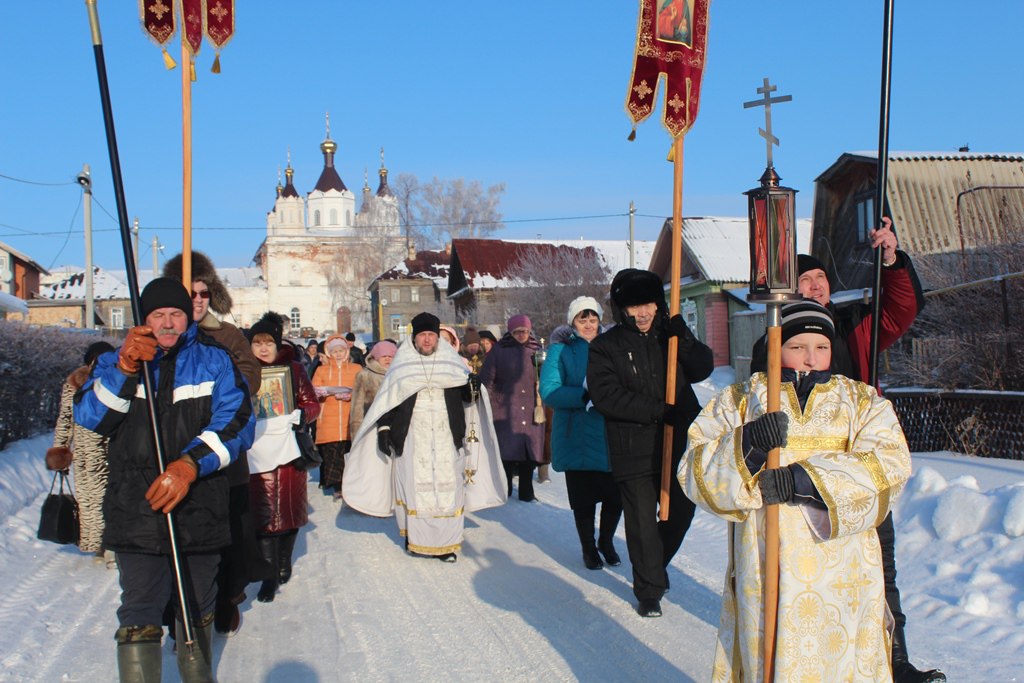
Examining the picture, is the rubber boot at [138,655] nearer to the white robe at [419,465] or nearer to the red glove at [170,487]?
the red glove at [170,487]

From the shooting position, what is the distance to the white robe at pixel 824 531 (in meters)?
3.16

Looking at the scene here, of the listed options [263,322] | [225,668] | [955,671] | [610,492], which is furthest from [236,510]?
[955,671]

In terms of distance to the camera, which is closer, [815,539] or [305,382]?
[815,539]

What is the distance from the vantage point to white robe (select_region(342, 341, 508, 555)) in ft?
24.7

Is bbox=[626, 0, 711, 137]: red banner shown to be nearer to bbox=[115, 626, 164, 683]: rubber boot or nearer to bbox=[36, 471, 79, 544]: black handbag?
bbox=[115, 626, 164, 683]: rubber boot

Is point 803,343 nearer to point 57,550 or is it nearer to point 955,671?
point 955,671

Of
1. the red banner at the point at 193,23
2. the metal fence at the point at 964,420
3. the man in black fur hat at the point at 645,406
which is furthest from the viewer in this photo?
the metal fence at the point at 964,420

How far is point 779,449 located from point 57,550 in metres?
6.90

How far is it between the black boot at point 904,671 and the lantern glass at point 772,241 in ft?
5.40

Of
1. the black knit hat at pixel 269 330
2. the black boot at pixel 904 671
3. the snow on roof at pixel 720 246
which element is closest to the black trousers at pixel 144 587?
the black knit hat at pixel 269 330

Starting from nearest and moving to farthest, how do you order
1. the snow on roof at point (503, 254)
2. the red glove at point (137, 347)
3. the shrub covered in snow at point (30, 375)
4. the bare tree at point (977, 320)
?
the red glove at point (137, 347), the bare tree at point (977, 320), the shrub covered in snow at point (30, 375), the snow on roof at point (503, 254)

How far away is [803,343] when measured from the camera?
3.48m

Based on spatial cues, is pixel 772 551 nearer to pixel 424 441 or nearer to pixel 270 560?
pixel 270 560

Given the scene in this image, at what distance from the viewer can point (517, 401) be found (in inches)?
408
